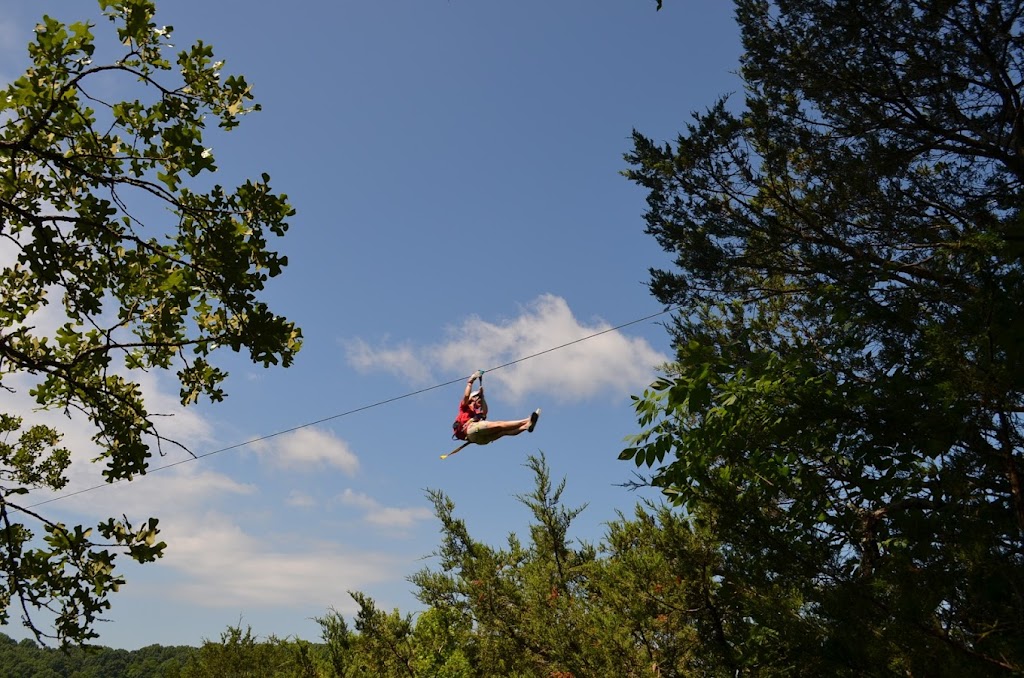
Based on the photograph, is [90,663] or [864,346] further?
[90,663]

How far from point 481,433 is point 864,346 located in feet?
15.1

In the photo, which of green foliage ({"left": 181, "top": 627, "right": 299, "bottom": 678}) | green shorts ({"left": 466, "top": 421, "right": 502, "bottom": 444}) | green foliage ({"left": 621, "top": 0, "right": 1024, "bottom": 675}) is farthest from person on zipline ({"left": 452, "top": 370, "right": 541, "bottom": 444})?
green foliage ({"left": 181, "top": 627, "right": 299, "bottom": 678})

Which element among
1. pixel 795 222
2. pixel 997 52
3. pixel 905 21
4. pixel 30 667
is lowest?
pixel 30 667

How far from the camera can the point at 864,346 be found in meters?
5.81

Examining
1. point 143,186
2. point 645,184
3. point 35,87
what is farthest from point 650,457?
point 645,184

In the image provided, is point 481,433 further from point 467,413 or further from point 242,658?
point 242,658

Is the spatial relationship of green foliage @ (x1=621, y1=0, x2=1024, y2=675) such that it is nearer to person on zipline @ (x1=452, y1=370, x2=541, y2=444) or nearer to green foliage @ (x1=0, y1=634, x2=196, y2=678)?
person on zipline @ (x1=452, y1=370, x2=541, y2=444)

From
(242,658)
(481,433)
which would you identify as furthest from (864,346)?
(242,658)

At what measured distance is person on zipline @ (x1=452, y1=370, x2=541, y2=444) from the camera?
8297 millimetres

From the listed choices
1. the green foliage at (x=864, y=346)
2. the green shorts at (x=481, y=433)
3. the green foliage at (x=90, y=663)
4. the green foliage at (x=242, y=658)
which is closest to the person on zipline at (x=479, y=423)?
the green shorts at (x=481, y=433)

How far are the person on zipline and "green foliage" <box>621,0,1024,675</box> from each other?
2231 mm

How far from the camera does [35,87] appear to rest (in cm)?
401

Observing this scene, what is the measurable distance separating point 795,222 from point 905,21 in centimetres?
272

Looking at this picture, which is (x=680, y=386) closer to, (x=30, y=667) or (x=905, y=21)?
(x=905, y=21)
